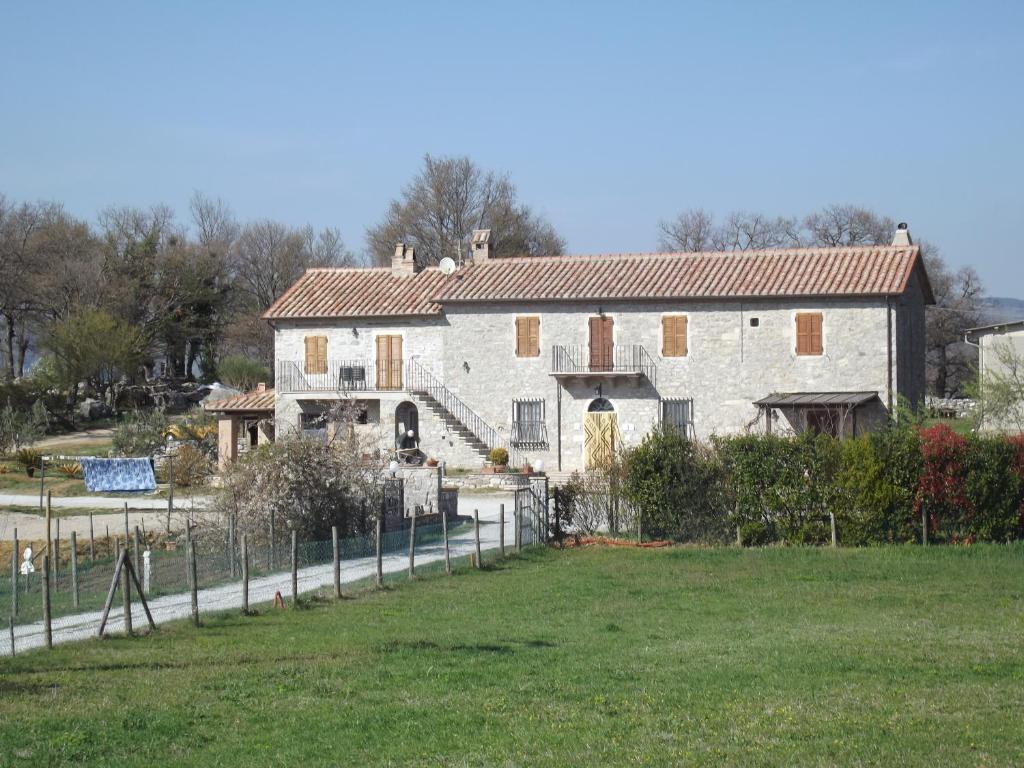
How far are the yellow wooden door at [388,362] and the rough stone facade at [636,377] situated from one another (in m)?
0.21

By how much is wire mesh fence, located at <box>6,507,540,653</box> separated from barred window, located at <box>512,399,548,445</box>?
46.7 ft

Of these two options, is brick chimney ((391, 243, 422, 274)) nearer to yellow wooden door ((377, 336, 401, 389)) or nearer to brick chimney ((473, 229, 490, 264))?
brick chimney ((473, 229, 490, 264))

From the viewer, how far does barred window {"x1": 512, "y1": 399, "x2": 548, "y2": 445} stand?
129 feet

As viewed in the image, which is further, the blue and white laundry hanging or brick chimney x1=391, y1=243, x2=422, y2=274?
brick chimney x1=391, y1=243, x2=422, y2=274

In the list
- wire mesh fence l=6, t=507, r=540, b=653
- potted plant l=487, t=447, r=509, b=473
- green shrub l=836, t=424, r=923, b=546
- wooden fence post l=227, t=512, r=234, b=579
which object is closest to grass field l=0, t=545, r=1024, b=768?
wire mesh fence l=6, t=507, r=540, b=653

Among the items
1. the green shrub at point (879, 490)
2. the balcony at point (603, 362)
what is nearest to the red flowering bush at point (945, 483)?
the green shrub at point (879, 490)

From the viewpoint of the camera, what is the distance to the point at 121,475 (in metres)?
35.5

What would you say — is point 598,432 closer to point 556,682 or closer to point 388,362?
point 388,362

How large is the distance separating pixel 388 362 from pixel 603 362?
702cm

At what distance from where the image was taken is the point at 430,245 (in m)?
66.7

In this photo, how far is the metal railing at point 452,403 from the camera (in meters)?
39.6

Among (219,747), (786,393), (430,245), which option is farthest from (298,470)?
(430,245)

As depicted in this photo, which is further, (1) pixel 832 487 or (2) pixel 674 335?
(2) pixel 674 335

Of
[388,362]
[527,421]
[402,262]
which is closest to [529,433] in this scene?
[527,421]
